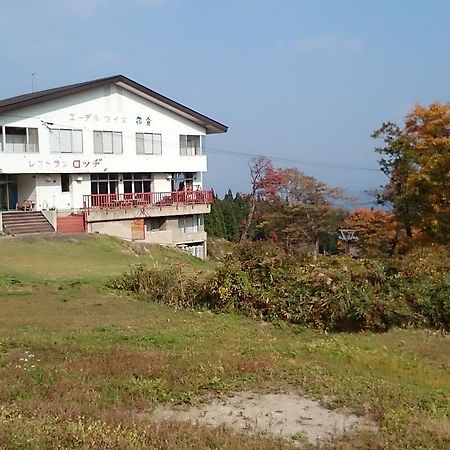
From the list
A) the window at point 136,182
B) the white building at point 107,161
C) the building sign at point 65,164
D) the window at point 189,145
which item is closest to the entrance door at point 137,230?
the white building at point 107,161

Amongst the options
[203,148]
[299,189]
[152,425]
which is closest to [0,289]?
[152,425]

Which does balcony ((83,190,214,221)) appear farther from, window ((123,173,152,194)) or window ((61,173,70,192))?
window ((123,173,152,194))

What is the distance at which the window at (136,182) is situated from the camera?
33.3m

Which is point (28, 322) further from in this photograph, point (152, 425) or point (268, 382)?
point (152, 425)

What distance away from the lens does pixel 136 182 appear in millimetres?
33750

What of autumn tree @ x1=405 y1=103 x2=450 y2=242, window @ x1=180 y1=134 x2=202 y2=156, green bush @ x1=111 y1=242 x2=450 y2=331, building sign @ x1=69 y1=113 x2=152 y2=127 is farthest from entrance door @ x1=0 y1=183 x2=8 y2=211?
autumn tree @ x1=405 y1=103 x2=450 y2=242

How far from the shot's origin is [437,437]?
498 centimetres

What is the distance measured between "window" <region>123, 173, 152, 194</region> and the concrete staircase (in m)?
6.64

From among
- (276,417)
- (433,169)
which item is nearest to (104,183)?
(433,169)

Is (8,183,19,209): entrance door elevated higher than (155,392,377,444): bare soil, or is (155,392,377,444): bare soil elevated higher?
(8,183,19,209): entrance door

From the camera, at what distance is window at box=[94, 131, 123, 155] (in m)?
31.1

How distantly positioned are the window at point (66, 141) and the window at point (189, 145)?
269 inches

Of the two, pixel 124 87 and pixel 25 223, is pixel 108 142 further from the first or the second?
pixel 25 223

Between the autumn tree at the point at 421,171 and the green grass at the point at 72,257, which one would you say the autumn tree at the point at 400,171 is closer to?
the autumn tree at the point at 421,171
